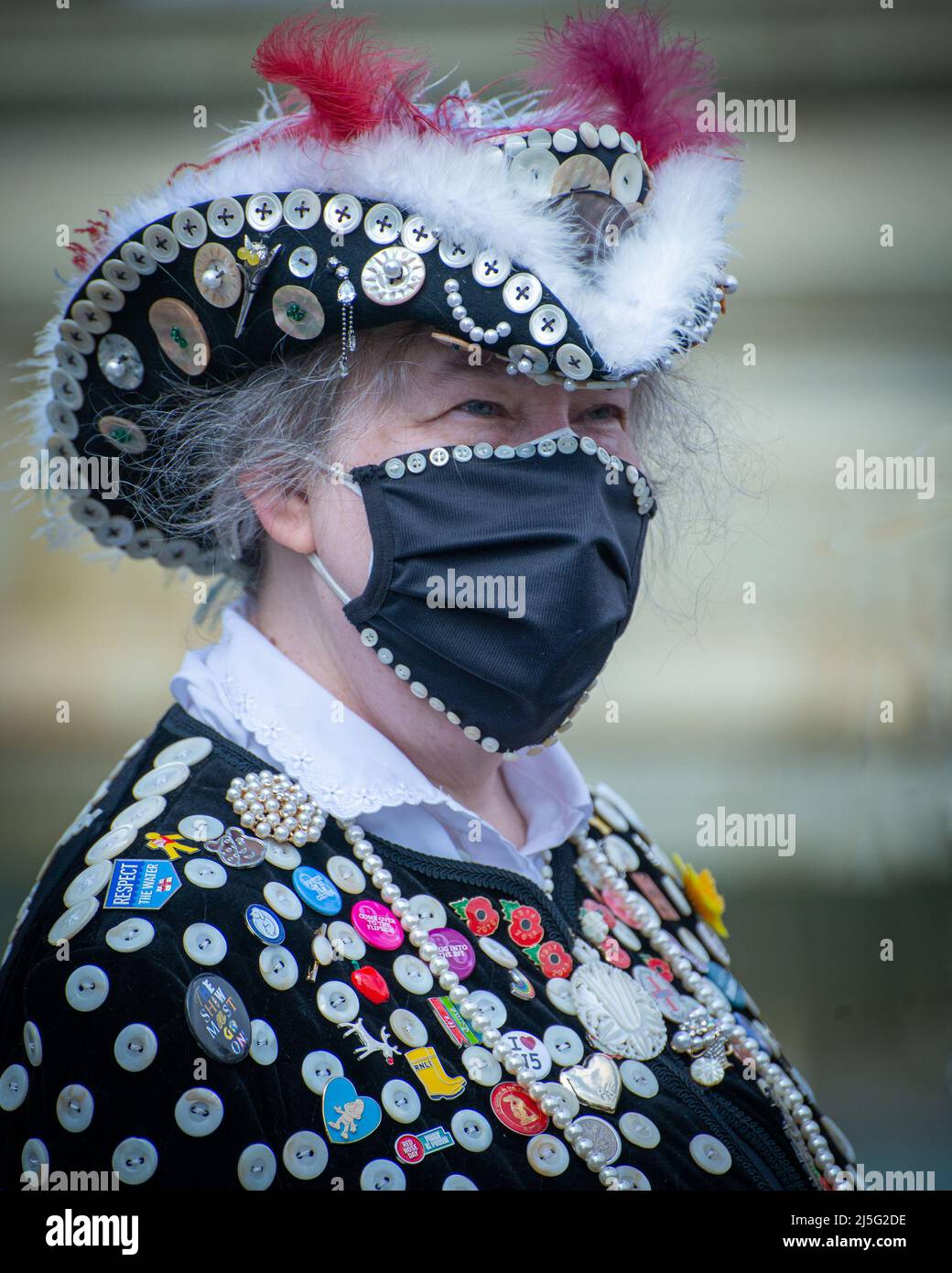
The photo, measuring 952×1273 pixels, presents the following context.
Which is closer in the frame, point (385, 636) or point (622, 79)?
point (385, 636)

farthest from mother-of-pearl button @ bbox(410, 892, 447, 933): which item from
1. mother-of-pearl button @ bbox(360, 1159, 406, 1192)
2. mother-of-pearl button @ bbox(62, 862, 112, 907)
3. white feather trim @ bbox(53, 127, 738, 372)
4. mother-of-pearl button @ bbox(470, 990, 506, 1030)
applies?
white feather trim @ bbox(53, 127, 738, 372)

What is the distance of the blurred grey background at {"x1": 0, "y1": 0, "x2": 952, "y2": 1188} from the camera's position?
3725 mm

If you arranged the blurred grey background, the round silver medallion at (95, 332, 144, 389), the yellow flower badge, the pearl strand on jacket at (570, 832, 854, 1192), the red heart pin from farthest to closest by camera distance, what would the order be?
the blurred grey background
the yellow flower badge
the pearl strand on jacket at (570, 832, 854, 1192)
the round silver medallion at (95, 332, 144, 389)
the red heart pin

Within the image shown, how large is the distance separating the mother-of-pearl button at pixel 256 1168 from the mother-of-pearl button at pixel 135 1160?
10 centimetres

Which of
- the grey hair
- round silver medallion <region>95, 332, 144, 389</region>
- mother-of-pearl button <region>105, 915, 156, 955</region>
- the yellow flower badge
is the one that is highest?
round silver medallion <region>95, 332, 144, 389</region>

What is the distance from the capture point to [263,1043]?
4.61 ft

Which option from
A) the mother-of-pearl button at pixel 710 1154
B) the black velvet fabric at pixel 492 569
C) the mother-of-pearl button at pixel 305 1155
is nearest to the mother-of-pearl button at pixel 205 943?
the mother-of-pearl button at pixel 305 1155

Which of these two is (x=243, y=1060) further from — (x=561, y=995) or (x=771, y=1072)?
(x=771, y=1072)

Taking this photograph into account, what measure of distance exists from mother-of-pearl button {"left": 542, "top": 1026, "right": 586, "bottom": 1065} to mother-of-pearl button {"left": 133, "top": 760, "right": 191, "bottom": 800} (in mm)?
623

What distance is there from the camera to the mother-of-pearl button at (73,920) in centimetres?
142

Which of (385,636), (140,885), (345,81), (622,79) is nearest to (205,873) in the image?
(140,885)

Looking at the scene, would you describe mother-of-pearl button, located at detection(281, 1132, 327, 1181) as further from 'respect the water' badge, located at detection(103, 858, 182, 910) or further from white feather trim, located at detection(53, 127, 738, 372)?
white feather trim, located at detection(53, 127, 738, 372)

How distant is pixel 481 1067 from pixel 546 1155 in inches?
5.4

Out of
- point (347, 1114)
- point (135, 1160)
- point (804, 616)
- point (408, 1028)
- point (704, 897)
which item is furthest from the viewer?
point (804, 616)
